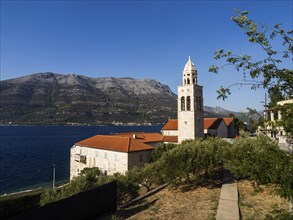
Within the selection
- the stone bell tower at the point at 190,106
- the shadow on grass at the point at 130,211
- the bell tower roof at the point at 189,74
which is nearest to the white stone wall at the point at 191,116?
the stone bell tower at the point at 190,106

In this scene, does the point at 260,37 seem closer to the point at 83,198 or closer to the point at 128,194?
the point at 83,198

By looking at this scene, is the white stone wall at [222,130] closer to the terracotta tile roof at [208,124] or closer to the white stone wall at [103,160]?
the terracotta tile roof at [208,124]

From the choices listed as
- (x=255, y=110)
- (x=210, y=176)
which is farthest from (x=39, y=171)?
(x=255, y=110)

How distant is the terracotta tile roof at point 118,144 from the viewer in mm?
45794

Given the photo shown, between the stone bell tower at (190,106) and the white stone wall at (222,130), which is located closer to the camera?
the stone bell tower at (190,106)

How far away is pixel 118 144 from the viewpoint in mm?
47844

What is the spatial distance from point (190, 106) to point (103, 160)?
22.4m

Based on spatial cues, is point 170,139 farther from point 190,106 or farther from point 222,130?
point 222,130

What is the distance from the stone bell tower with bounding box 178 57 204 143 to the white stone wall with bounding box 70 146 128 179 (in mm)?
15523

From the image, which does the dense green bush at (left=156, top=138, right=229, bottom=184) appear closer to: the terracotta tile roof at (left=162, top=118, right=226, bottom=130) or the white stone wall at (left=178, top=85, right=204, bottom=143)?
the white stone wall at (left=178, top=85, right=204, bottom=143)

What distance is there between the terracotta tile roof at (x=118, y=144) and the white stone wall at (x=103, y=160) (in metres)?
0.84

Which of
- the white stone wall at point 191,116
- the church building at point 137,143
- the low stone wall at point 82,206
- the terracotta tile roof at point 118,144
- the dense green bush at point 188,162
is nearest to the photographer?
the low stone wall at point 82,206

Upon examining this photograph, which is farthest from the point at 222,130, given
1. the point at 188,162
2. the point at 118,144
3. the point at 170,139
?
the point at 188,162

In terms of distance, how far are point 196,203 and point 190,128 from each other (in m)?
34.3
